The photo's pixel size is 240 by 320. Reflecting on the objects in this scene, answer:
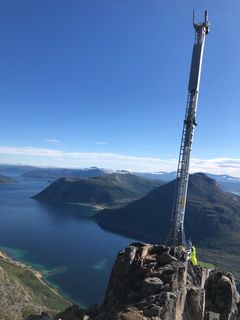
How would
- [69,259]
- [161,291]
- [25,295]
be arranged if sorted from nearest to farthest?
[161,291]
[25,295]
[69,259]

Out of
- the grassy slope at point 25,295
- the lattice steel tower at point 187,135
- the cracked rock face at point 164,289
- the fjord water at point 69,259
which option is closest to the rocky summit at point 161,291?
the cracked rock face at point 164,289

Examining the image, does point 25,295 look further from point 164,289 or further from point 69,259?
point 164,289

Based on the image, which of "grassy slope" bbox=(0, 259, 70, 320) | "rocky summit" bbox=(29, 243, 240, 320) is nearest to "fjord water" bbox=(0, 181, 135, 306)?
"grassy slope" bbox=(0, 259, 70, 320)

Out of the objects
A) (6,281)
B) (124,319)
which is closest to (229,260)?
(6,281)

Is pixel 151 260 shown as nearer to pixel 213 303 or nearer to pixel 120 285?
pixel 120 285

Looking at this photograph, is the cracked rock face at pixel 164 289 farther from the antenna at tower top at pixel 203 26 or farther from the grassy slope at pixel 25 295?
the grassy slope at pixel 25 295

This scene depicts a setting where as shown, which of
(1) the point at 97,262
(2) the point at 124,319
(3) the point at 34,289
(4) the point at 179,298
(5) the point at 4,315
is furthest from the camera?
(1) the point at 97,262

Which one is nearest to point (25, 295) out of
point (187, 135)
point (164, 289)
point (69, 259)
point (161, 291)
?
point (69, 259)
